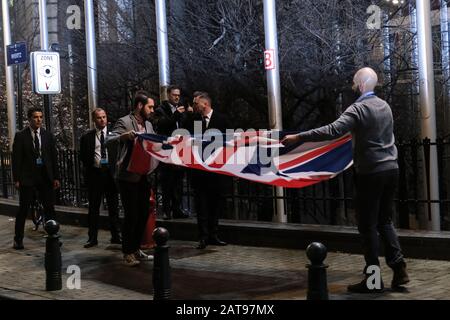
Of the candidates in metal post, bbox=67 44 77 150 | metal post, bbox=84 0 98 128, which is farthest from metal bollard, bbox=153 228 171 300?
metal post, bbox=67 44 77 150

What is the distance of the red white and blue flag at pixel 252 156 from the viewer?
761cm

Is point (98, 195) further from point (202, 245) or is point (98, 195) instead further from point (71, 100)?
point (71, 100)

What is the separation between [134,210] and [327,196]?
417 centimetres

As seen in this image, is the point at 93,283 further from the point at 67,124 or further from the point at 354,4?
the point at 67,124

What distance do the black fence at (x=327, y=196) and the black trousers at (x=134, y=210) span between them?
77.7 inches

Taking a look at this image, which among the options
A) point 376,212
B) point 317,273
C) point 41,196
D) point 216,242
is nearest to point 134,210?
point 216,242

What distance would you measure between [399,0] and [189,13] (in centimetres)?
422

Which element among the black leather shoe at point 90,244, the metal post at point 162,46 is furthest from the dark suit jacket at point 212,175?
the metal post at point 162,46

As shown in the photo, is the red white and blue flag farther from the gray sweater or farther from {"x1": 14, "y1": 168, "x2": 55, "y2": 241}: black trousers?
{"x1": 14, "y1": 168, "x2": 55, "y2": 241}: black trousers

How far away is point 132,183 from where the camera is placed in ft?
27.3

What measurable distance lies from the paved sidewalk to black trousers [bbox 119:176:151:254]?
1.04 ft

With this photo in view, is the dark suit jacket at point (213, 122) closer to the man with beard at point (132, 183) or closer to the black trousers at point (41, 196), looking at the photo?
the man with beard at point (132, 183)

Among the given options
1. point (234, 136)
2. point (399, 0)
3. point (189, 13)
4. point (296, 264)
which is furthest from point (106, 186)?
point (399, 0)

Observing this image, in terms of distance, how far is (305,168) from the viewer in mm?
7762
